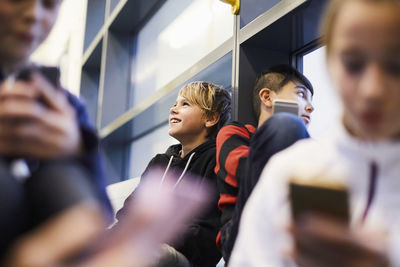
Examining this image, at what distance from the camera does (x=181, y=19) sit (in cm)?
246

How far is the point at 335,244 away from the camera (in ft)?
1.23

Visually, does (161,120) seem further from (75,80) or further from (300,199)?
(300,199)

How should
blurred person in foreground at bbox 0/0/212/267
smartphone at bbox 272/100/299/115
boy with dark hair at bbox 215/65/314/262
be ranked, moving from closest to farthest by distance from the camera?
blurred person in foreground at bbox 0/0/212/267
boy with dark hair at bbox 215/65/314/262
smartphone at bbox 272/100/299/115

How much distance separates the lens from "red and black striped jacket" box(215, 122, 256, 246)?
3.55ft

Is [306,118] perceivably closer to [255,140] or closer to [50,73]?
[255,140]

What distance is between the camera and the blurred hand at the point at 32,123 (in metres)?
0.36

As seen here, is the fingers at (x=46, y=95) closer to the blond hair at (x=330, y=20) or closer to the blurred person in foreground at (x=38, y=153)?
the blurred person in foreground at (x=38, y=153)

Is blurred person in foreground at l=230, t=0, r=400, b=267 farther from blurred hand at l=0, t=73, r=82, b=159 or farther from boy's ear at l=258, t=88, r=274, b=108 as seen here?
boy's ear at l=258, t=88, r=274, b=108

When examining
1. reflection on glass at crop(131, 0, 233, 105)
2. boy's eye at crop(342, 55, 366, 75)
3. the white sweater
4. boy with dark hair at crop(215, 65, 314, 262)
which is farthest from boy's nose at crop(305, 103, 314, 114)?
boy's eye at crop(342, 55, 366, 75)

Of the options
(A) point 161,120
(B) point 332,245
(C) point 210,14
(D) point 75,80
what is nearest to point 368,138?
(B) point 332,245

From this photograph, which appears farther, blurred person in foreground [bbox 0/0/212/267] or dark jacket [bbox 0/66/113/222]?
dark jacket [bbox 0/66/113/222]

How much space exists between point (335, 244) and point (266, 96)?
1.01 m

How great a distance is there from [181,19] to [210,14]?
402 mm

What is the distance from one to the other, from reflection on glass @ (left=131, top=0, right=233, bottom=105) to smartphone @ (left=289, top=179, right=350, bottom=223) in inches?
61.9
